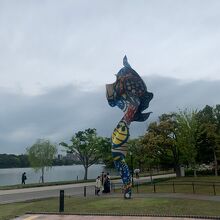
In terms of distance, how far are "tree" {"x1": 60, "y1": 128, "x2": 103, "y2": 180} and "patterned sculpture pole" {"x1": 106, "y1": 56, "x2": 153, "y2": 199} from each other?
2920 cm

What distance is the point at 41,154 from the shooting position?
2250 inches

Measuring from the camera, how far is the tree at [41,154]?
188 ft

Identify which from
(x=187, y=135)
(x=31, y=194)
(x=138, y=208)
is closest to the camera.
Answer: (x=138, y=208)

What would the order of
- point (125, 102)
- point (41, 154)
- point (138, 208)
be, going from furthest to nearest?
1. point (41, 154)
2. point (125, 102)
3. point (138, 208)

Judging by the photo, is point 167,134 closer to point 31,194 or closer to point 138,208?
point 31,194

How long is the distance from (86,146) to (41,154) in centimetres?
919

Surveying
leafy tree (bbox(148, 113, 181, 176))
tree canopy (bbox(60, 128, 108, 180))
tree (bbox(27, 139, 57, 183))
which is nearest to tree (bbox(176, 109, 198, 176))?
leafy tree (bbox(148, 113, 181, 176))

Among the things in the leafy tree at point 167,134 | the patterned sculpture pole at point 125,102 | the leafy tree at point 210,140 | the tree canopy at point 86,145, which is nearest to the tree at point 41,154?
the tree canopy at point 86,145

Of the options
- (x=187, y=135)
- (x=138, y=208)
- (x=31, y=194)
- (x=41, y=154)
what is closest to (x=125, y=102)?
(x=138, y=208)

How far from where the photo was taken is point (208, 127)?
47062 millimetres

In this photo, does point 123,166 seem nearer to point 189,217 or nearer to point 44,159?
point 189,217

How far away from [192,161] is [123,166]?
2487cm

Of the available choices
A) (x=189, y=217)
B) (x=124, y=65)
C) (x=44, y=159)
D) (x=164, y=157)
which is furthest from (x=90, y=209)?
(x=44, y=159)

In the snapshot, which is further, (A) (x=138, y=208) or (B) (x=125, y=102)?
(B) (x=125, y=102)
